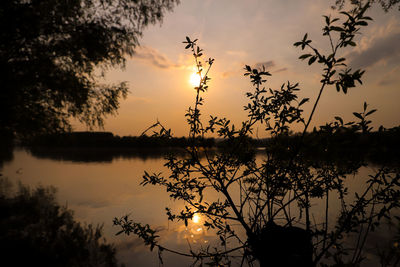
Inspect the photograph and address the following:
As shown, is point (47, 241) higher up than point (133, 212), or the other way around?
point (47, 241)

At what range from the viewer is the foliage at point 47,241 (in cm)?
475

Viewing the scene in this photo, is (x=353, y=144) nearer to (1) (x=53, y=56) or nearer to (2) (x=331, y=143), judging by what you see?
(2) (x=331, y=143)

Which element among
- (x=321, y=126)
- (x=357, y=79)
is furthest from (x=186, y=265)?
(x=357, y=79)

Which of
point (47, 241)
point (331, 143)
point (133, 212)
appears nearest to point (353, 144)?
point (331, 143)

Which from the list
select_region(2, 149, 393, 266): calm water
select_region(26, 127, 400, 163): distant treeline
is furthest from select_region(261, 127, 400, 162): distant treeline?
select_region(2, 149, 393, 266): calm water

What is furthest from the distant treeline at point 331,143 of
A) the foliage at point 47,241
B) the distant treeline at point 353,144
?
the foliage at point 47,241

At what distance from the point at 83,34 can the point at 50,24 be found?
92 cm

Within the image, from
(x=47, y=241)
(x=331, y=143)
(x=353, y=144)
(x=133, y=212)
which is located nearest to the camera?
(x=353, y=144)

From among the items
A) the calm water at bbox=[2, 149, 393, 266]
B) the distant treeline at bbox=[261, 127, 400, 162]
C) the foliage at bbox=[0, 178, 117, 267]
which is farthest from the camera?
the calm water at bbox=[2, 149, 393, 266]

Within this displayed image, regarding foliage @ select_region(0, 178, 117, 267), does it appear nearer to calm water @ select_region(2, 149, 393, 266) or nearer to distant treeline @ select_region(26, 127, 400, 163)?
calm water @ select_region(2, 149, 393, 266)

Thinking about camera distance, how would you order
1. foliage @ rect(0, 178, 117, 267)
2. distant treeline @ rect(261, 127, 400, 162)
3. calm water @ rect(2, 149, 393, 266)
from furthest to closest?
calm water @ rect(2, 149, 393, 266) → foliage @ rect(0, 178, 117, 267) → distant treeline @ rect(261, 127, 400, 162)

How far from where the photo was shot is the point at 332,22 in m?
1.63

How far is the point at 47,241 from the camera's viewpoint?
219 inches

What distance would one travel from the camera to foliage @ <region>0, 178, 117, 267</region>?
15.6 feet
